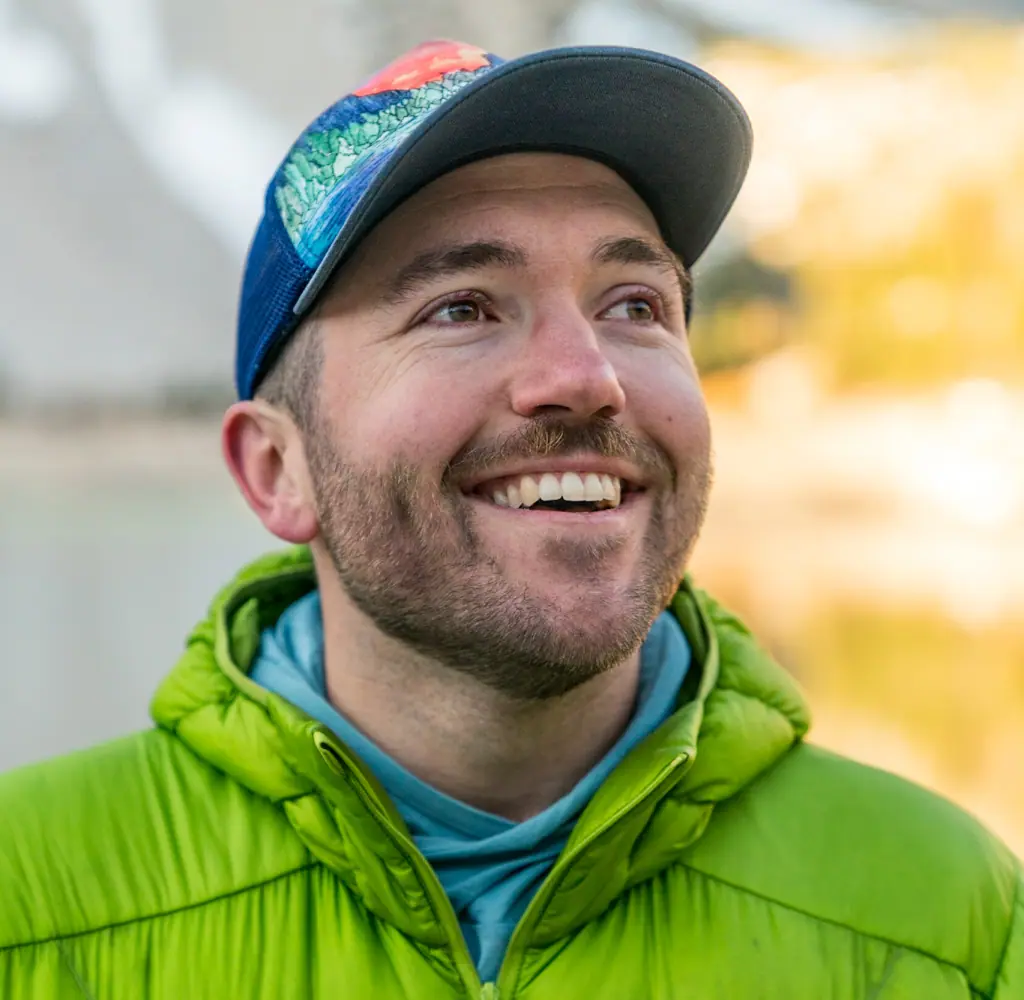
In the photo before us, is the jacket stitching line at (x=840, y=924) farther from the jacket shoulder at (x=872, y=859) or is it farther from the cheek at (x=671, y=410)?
the cheek at (x=671, y=410)

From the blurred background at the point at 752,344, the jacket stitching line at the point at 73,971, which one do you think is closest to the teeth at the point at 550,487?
the jacket stitching line at the point at 73,971

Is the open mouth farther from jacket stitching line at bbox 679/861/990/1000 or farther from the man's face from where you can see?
jacket stitching line at bbox 679/861/990/1000

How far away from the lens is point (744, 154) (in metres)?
1.51

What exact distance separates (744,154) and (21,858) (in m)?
1.22

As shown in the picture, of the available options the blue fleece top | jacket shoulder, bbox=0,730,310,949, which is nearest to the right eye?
the blue fleece top

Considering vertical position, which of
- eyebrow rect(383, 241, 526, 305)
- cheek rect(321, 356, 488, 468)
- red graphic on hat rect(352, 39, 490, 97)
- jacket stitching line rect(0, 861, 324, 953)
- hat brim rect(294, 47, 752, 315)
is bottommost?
jacket stitching line rect(0, 861, 324, 953)

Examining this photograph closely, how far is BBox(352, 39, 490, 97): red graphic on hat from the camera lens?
138 cm

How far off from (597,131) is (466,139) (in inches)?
7.1

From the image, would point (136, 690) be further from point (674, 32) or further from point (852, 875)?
point (674, 32)

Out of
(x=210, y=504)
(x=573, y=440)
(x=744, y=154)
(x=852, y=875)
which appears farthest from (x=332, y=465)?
(x=210, y=504)

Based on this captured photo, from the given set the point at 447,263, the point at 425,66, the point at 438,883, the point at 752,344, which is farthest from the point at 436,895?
the point at 752,344

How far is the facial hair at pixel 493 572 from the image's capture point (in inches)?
49.8

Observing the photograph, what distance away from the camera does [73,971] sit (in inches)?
48.5

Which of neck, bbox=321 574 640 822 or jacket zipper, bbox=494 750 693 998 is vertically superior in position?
neck, bbox=321 574 640 822
